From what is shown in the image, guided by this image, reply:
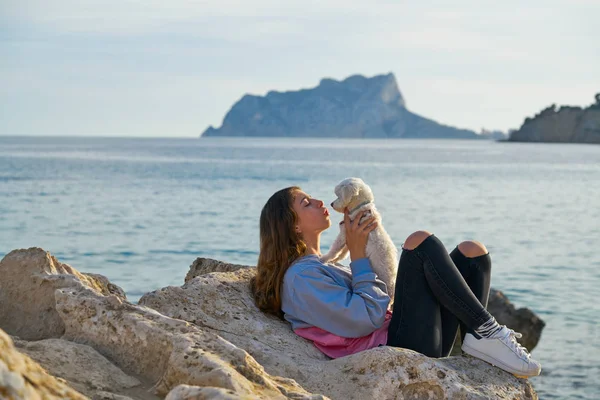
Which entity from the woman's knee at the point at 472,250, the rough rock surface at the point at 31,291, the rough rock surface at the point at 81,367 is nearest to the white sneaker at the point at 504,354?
the woman's knee at the point at 472,250

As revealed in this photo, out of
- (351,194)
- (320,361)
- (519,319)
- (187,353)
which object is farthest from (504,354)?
(519,319)

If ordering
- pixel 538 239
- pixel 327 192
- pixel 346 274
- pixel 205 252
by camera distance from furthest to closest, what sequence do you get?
pixel 327 192 < pixel 538 239 < pixel 205 252 < pixel 346 274

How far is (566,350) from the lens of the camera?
38.2ft

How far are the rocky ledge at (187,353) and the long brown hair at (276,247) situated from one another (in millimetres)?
130

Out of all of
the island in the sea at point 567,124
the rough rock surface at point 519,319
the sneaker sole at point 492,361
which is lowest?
the rough rock surface at point 519,319

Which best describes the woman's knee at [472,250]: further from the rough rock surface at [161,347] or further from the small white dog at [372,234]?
the rough rock surface at [161,347]

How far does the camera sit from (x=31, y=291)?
4445 millimetres

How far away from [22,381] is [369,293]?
2.72 m

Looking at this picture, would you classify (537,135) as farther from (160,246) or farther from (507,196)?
(160,246)

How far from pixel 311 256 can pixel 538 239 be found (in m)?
20.3

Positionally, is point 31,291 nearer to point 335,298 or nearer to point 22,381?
point 335,298

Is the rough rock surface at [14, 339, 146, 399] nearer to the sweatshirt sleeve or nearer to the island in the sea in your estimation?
the sweatshirt sleeve

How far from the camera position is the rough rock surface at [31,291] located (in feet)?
14.0

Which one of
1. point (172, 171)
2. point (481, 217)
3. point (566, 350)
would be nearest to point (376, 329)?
point (566, 350)
